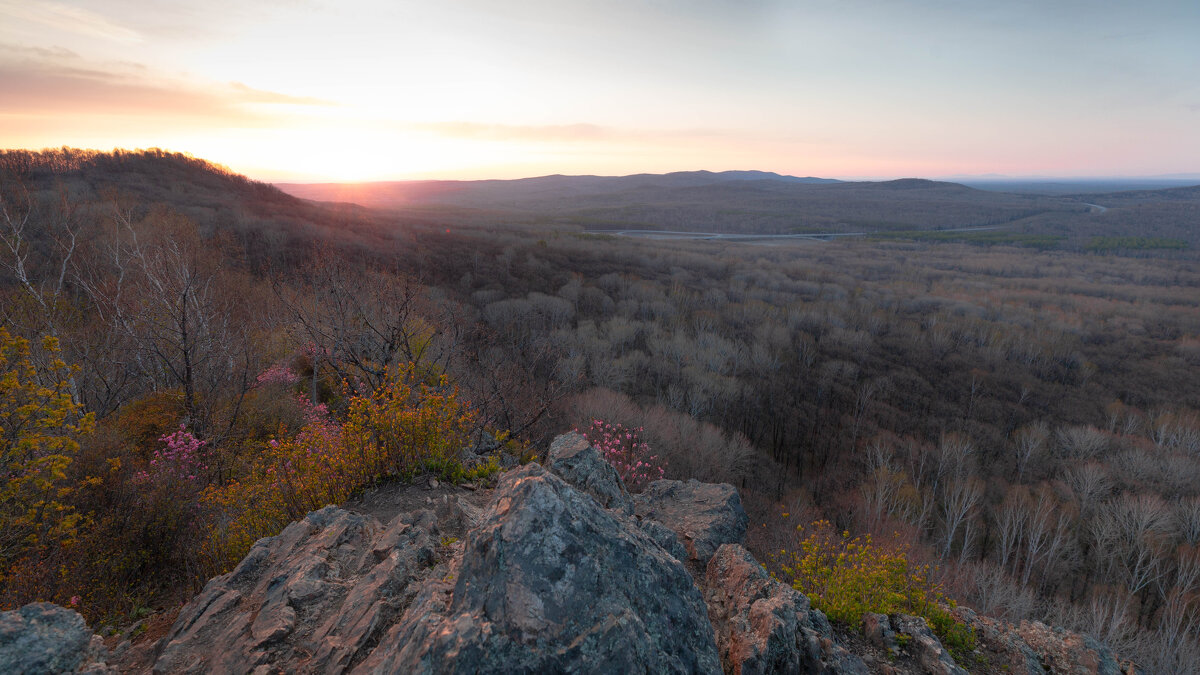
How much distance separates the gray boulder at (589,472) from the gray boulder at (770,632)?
8.61 ft

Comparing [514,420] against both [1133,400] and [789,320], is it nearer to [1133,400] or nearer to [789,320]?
[789,320]

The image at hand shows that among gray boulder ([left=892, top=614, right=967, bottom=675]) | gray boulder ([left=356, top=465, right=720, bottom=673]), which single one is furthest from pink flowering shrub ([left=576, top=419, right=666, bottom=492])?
gray boulder ([left=356, top=465, right=720, bottom=673])

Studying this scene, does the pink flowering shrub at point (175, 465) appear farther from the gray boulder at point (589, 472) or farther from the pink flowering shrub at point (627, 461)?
the pink flowering shrub at point (627, 461)

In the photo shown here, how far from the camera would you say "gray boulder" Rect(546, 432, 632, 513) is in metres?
7.98

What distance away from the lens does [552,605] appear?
3.11 meters

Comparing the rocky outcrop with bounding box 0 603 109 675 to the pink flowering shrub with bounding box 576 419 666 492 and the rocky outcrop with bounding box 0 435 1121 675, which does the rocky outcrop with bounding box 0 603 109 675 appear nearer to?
the rocky outcrop with bounding box 0 435 1121 675

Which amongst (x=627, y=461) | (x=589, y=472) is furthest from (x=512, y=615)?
(x=627, y=461)

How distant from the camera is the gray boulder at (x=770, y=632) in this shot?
174 inches

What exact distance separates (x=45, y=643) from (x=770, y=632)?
19.2 feet

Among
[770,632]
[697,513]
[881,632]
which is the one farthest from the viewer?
[697,513]

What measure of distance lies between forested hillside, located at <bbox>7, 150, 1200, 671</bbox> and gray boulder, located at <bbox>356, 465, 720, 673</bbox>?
488cm

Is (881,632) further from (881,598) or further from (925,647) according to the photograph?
(881,598)

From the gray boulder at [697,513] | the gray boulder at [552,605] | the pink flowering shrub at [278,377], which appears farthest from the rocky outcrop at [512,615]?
the pink flowering shrub at [278,377]

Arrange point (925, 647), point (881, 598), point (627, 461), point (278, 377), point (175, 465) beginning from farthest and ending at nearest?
point (627, 461)
point (278, 377)
point (175, 465)
point (881, 598)
point (925, 647)
